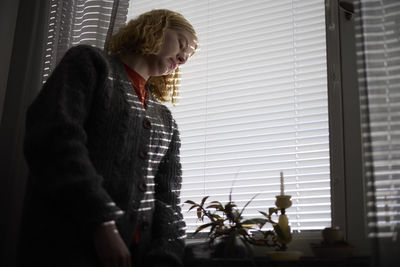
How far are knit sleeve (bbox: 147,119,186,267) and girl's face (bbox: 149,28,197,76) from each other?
232mm

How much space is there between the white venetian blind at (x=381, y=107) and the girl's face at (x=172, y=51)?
0.60 m

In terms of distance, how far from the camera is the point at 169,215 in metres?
1.48

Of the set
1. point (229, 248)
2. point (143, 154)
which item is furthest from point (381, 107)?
point (143, 154)

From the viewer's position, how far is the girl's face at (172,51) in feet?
5.09

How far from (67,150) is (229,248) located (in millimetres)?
619

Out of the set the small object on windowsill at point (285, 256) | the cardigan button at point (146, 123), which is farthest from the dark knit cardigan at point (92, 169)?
the small object on windowsill at point (285, 256)

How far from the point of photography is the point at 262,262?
4.55 feet

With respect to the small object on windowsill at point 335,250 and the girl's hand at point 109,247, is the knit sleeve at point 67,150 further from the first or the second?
the small object on windowsill at point 335,250

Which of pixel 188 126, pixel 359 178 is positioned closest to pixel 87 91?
pixel 188 126

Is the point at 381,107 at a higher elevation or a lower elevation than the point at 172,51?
lower

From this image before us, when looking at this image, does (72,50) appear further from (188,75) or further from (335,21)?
(335,21)

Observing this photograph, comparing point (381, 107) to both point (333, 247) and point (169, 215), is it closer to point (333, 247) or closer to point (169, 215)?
point (333, 247)

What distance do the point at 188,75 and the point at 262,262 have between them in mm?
961

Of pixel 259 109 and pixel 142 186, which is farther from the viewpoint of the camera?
pixel 259 109
